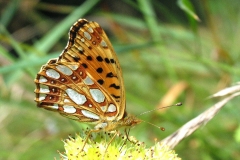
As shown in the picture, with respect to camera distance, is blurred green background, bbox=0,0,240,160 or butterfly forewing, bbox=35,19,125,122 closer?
butterfly forewing, bbox=35,19,125,122

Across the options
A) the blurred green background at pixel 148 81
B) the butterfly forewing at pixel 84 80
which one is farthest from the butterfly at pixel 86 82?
the blurred green background at pixel 148 81

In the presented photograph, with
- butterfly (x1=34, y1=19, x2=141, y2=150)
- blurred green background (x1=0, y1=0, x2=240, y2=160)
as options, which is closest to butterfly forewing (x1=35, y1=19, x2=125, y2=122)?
butterfly (x1=34, y1=19, x2=141, y2=150)

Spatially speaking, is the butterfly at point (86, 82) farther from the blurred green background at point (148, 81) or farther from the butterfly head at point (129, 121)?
the blurred green background at point (148, 81)

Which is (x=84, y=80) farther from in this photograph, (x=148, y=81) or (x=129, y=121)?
(x=148, y=81)

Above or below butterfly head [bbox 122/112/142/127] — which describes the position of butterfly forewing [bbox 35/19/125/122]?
above

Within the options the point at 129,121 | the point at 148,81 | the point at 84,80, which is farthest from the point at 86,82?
the point at 148,81

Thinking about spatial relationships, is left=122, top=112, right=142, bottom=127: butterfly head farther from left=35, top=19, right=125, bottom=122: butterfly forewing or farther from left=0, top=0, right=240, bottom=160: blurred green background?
left=0, top=0, right=240, bottom=160: blurred green background

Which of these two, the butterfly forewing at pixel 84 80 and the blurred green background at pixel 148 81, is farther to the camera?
the blurred green background at pixel 148 81

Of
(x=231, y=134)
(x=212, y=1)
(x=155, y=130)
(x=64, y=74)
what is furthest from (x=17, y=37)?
(x=64, y=74)
